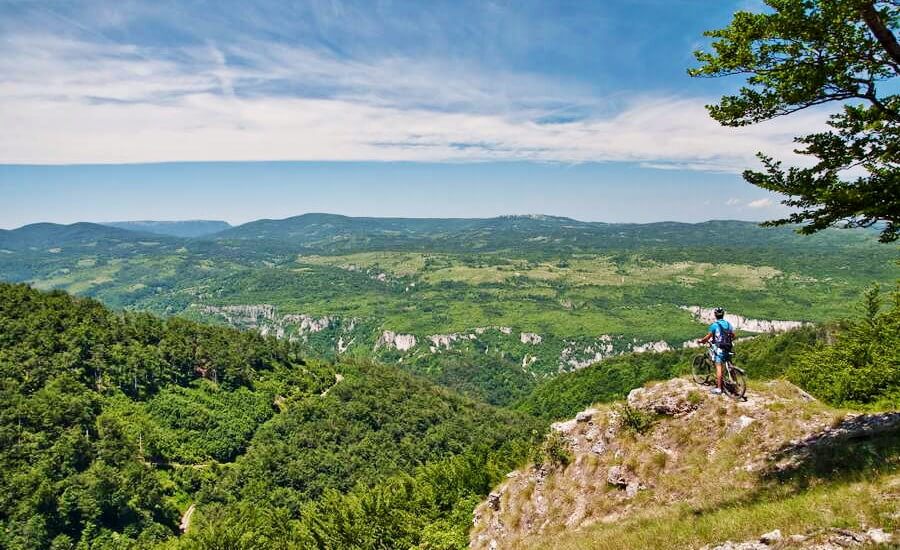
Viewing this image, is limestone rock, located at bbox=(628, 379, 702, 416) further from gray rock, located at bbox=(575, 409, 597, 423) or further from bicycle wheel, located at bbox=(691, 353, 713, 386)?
gray rock, located at bbox=(575, 409, 597, 423)

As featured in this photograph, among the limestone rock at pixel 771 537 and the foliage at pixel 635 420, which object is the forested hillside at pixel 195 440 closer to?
the foliage at pixel 635 420

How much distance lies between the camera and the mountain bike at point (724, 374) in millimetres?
26656

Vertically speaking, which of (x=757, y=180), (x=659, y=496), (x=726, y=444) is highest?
(x=757, y=180)

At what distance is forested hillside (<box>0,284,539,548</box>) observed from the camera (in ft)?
276

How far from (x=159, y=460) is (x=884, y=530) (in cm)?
14916

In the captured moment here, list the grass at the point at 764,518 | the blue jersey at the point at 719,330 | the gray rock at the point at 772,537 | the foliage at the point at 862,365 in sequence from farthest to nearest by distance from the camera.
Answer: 1. the foliage at the point at 862,365
2. the blue jersey at the point at 719,330
3. the grass at the point at 764,518
4. the gray rock at the point at 772,537

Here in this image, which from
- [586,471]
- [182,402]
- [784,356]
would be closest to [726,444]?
[586,471]

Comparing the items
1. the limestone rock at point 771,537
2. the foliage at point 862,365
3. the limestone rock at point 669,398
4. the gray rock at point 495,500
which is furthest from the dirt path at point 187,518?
the limestone rock at point 771,537

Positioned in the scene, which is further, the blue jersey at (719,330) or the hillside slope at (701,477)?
the blue jersey at (719,330)

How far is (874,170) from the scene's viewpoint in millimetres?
15867

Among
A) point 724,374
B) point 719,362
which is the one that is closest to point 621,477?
point 724,374

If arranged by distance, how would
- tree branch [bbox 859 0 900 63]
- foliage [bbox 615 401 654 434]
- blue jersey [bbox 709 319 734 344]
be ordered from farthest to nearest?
foliage [bbox 615 401 654 434] → blue jersey [bbox 709 319 734 344] → tree branch [bbox 859 0 900 63]

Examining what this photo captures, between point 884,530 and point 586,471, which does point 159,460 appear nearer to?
point 586,471

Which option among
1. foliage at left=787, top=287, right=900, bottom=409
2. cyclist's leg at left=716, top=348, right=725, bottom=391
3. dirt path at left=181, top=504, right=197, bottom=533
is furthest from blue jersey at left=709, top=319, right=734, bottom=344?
dirt path at left=181, top=504, right=197, bottom=533
